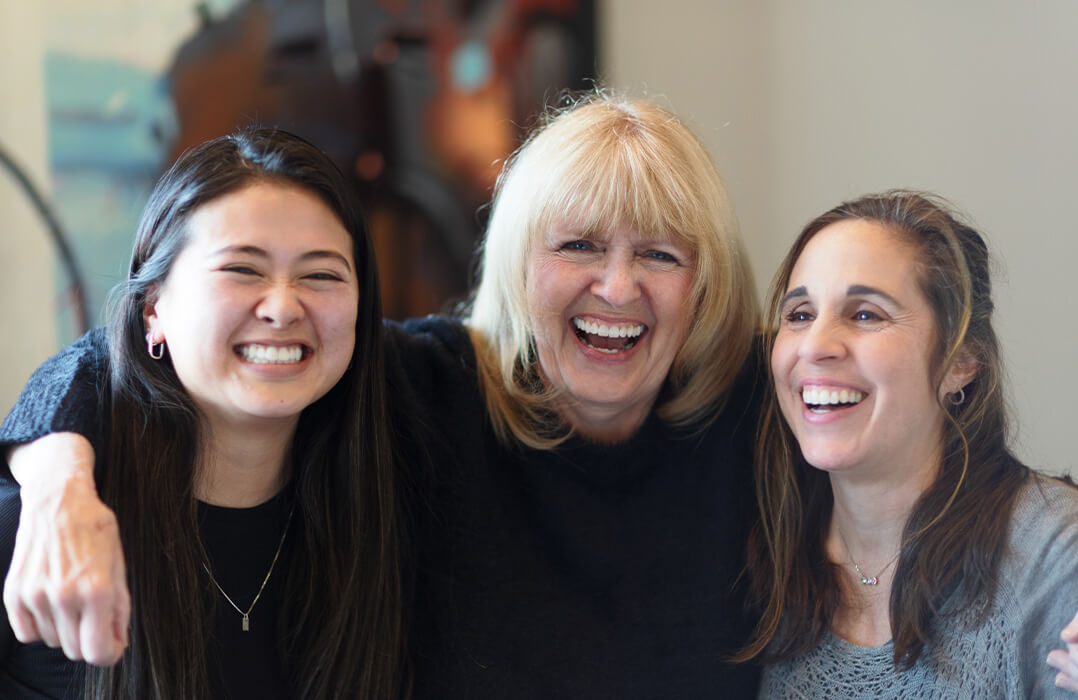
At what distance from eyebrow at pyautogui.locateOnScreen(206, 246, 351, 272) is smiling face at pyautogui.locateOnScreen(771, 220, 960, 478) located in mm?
691

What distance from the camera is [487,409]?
66.9 inches

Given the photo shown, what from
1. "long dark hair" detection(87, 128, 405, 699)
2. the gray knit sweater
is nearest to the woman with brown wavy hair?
the gray knit sweater

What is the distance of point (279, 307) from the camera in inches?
53.1

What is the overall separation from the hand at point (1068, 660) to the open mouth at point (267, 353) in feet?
3.53

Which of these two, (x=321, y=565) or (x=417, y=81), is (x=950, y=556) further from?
(x=417, y=81)

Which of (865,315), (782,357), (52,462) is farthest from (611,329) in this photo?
(52,462)

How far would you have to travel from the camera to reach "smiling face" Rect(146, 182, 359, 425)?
53.2 inches

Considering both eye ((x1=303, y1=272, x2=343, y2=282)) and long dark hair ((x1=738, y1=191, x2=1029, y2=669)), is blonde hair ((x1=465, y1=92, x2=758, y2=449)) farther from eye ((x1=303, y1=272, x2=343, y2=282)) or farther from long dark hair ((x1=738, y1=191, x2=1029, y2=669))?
eye ((x1=303, y1=272, x2=343, y2=282))

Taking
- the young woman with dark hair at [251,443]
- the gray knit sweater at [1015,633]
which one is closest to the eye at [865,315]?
the gray knit sweater at [1015,633]

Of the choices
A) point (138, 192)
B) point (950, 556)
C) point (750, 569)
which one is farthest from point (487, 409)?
point (138, 192)

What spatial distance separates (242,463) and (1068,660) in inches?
45.4

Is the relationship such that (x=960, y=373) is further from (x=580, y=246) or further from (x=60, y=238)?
(x=60, y=238)

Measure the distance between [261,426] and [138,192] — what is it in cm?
158

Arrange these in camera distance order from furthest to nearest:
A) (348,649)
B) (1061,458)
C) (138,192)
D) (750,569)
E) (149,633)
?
(138,192)
(1061,458)
(750,569)
(348,649)
(149,633)
